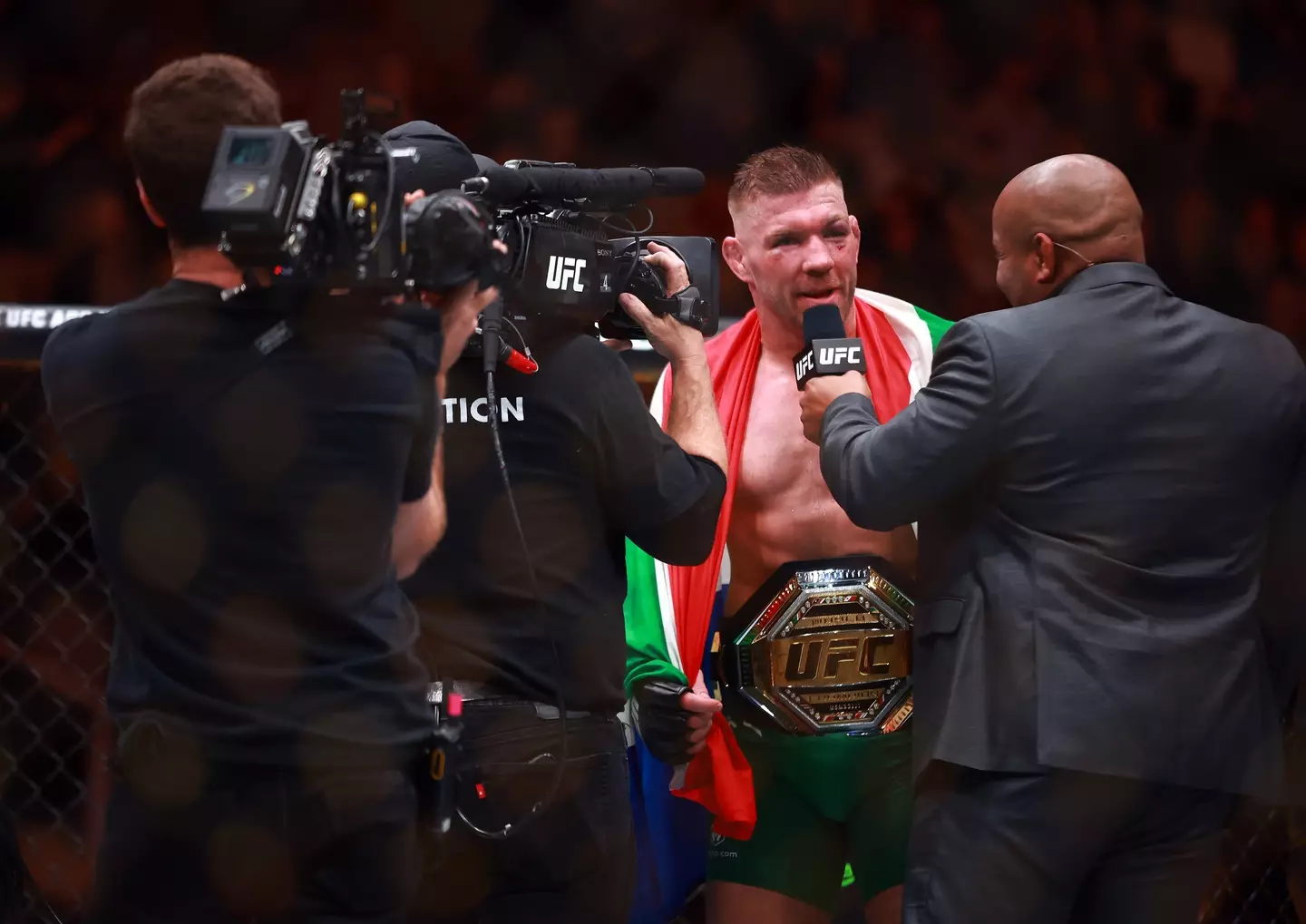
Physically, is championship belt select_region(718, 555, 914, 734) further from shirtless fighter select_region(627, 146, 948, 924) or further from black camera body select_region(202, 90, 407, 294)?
black camera body select_region(202, 90, 407, 294)

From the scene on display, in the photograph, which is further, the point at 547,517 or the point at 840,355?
the point at 840,355

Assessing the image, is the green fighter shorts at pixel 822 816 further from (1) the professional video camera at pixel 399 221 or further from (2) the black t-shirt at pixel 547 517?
(1) the professional video camera at pixel 399 221

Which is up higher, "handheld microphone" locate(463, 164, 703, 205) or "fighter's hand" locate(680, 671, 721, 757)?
"handheld microphone" locate(463, 164, 703, 205)

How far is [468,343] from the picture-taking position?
1270 mm

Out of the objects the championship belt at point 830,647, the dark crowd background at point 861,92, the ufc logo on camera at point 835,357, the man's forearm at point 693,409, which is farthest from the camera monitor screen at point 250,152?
the dark crowd background at point 861,92

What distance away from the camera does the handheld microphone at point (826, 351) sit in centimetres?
149

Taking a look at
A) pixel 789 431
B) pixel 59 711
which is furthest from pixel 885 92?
pixel 59 711

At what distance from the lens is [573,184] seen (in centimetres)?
129

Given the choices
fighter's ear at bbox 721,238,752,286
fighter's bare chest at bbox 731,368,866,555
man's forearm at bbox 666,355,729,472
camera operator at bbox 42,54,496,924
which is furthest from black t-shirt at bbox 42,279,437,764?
fighter's ear at bbox 721,238,752,286

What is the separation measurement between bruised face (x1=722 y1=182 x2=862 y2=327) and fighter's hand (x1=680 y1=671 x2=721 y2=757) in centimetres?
52

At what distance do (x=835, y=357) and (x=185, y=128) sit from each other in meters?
0.77

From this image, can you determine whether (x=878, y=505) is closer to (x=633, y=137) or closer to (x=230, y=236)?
(x=230, y=236)

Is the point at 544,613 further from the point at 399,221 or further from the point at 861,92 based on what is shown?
the point at 861,92

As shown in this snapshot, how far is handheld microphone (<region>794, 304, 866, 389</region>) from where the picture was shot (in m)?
1.49
